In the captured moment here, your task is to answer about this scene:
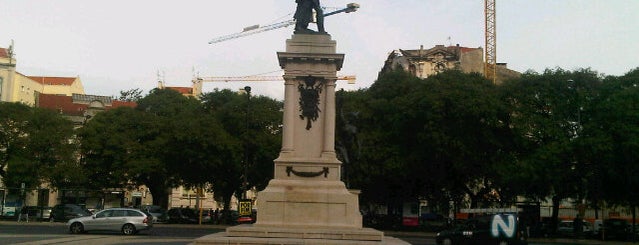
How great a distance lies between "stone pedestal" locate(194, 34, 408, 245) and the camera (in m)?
21.7

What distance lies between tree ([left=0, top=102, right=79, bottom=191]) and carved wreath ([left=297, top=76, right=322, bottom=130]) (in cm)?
3885

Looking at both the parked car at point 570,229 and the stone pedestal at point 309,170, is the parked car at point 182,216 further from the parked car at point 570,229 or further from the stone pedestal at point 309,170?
the stone pedestal at point 309,170

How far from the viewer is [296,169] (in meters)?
23.6

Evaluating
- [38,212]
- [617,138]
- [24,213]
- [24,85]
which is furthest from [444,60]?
[24,213]

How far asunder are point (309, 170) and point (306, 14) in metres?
6.33

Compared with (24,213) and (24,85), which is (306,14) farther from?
(24,85)

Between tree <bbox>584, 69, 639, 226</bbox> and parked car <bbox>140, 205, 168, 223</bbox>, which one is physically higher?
tree <bbox>584, 69, 639, 226</bbox>

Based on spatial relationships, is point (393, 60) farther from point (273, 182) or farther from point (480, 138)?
point (273, 182)

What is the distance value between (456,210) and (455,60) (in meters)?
40.3

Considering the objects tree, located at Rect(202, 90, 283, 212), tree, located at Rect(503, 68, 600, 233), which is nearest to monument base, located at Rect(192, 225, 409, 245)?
tree, located at Rect(503, 68, 600, 233)

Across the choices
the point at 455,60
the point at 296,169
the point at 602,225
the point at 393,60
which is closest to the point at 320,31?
the point at 296,169

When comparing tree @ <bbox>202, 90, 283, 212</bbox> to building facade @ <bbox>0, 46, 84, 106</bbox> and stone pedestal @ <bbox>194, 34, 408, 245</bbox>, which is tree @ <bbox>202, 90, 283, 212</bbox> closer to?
building facade @ <bbox>0, 46, 84, 106</bbox>

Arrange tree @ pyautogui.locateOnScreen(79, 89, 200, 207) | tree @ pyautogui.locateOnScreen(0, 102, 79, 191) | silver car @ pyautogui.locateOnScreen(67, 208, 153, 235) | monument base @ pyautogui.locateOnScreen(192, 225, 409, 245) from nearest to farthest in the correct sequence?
monument base @ pyautogui.locateOnScreen(192, 225, 409, 245) → silver car @ pyautogui.locateOnScreen(67, 208, 153, 235) → tree @ pyautogui.locateOnScreen(79, 89, 200, 207) → tree @ pyautogui.locateOnScreen(0, 102, 79, 191)

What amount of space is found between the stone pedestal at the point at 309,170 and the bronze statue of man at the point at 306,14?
720mm
